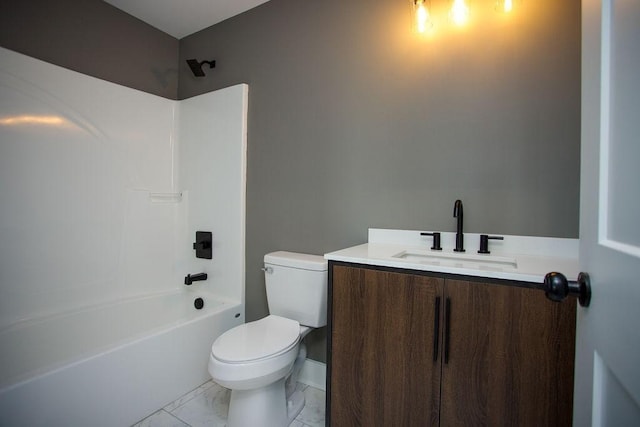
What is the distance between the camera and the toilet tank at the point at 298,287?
1.61m

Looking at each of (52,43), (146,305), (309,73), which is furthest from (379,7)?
(146,305)

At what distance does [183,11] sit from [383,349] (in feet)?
8.46

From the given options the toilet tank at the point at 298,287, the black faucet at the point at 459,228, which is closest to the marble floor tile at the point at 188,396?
the toilet tank at the point at 298,287

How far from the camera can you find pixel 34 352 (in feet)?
5.57

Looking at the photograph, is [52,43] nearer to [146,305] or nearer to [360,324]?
[146,305]

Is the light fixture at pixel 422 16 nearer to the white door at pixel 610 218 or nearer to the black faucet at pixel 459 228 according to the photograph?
the black faucet at pixel 459 228

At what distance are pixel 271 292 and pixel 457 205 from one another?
43.9 inches

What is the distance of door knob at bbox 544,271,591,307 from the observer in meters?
0.54

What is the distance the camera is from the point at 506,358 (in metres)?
0.96

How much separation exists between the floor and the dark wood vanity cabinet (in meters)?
0.40

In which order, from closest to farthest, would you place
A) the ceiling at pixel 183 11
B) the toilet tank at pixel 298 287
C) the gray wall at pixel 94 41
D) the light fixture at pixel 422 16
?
the light fixture at pixel 422 16 → the toilet tank at pixel 298 287 → the gray wall at pixel 94 41 → the ceiling at pixel 183 11

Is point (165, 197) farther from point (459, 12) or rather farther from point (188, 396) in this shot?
point (459, 12)

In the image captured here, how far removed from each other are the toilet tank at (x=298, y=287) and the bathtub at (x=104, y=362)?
0.55 metres

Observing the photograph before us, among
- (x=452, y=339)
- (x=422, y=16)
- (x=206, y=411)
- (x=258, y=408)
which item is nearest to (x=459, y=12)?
(x=422, y=16)
